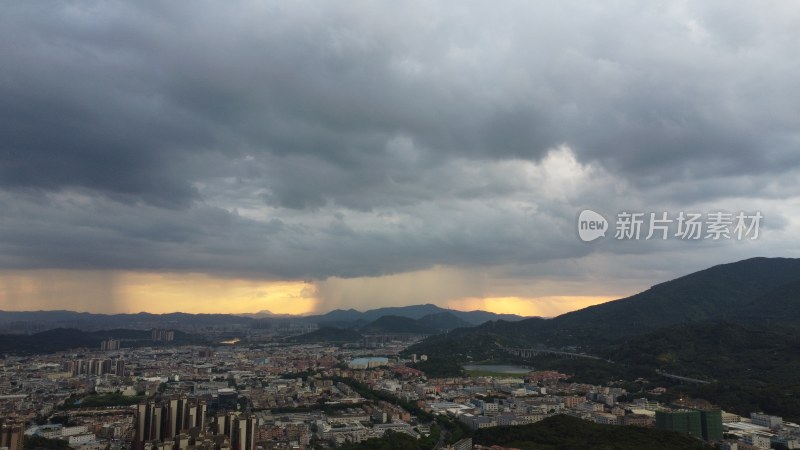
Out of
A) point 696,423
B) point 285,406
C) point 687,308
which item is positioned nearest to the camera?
point 696,423

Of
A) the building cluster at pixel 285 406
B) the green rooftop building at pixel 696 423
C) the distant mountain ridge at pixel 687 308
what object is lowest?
the building cluster at pixel 285 406

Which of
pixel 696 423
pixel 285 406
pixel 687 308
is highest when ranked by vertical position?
pixel 687 308

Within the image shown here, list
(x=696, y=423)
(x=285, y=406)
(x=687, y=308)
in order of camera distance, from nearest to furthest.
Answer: (x=696, y=423) < (x=285, y=406) < (x=687, y=308)

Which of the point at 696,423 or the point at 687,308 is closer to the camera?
the point at 696,423

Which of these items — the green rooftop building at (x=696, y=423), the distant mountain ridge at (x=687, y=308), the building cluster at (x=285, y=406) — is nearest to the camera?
the building cluster at (x=285, y=406)

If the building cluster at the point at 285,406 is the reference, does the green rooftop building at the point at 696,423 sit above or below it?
above

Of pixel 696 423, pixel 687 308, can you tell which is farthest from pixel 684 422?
pixel 687 308

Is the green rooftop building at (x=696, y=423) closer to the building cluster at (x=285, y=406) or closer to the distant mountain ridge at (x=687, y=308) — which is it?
the building cluster at (x=285, y=406)

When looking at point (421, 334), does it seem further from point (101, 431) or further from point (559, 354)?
point (101, 431)

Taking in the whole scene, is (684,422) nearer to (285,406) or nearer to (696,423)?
(696,423)

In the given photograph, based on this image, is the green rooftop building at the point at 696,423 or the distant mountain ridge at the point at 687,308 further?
the distant mountain ridge at the point at 687,308

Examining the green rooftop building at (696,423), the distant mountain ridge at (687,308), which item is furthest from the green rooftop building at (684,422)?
the distant mountain ridge at (687,308)
